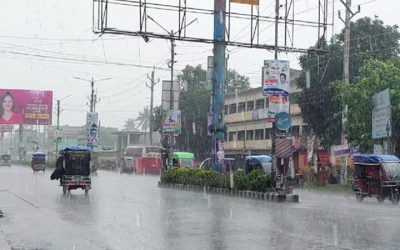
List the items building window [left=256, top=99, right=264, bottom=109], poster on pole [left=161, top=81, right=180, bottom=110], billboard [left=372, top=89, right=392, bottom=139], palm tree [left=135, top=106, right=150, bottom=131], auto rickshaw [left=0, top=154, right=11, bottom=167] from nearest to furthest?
billboard [left=372, top=89, right=392, bottom=139] < poster on pole [left=161, top=81, right=180, bottom=110] < building window [left=256, top=99, right=264, bottom=109] < auto rickshaw [left=0, top=154, right=11, bottom=167] < palm tree [left=135, top=106, right=150, bottom=131]

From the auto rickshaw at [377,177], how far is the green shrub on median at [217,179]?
14.8 ft

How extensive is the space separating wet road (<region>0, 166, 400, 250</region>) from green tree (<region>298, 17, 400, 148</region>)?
74.0 ft

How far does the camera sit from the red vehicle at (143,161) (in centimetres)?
7206

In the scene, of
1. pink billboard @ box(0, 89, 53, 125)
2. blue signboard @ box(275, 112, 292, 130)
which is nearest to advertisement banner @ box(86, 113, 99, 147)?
pink billboard @ box(0, 89, 53, 125)

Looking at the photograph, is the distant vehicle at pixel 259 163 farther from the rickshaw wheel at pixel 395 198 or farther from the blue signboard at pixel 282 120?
the rickshaw wheel at pixel 395 198

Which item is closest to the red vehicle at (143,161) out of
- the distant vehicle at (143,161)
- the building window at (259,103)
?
the distant vehicle at (143,161)

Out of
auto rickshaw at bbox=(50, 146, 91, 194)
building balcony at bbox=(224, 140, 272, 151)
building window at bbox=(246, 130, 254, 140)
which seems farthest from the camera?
building window at bbox=(246, 130, 254, 140)

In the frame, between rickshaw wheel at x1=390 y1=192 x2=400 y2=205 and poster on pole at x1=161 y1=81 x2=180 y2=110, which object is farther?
poster on pole at x1=161 y1=81 x2=180 y2=110

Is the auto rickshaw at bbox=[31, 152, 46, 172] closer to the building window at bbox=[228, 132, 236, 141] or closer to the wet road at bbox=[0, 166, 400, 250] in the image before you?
the building window at bbox=[228, 132, 236, 141]

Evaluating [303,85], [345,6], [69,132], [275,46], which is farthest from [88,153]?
[69,132]

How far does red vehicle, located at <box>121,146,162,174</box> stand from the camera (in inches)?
2837

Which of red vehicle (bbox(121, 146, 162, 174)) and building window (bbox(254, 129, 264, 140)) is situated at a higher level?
building window (bbox(254, 129, 264, 140))

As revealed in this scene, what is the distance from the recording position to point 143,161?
72.3 m

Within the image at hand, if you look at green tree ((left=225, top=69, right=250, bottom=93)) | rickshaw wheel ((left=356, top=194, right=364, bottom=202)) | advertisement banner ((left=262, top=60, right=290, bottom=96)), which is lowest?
rickshaw wheel ((left=356, top=194, right=364, bottom=202))
